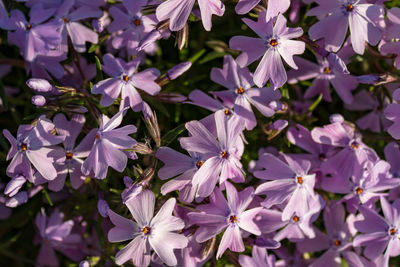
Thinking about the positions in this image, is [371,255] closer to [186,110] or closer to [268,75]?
[268,75]

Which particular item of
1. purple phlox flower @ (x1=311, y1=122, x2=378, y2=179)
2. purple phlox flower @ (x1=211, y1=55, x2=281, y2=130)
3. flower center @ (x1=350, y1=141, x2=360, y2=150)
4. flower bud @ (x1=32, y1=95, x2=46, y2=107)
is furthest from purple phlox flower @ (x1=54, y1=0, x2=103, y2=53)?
flower center @ (x1=350, y1=141, x2=360, y2=150)

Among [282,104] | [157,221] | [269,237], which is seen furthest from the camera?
[269,237]

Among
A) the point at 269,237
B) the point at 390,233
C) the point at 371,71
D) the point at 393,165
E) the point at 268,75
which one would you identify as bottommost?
the point at 269,237

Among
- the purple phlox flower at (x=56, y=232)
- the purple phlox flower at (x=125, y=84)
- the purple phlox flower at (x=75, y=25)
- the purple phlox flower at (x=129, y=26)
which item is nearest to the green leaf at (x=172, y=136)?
the purple phlox flower at (x=125, y=84)

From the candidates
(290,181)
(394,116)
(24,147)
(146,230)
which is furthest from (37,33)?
(394,116)

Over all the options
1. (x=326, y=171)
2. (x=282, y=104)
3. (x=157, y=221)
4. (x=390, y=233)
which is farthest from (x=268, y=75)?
(x=390, y=233)

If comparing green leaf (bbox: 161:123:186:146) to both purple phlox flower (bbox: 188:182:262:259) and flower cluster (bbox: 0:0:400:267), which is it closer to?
flower cluster (bbox: 0:0:400:267)

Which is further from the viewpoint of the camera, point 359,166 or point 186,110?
point 186,110

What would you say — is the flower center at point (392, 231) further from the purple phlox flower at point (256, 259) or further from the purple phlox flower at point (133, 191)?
the purple phlox flower at point (133, 191)
